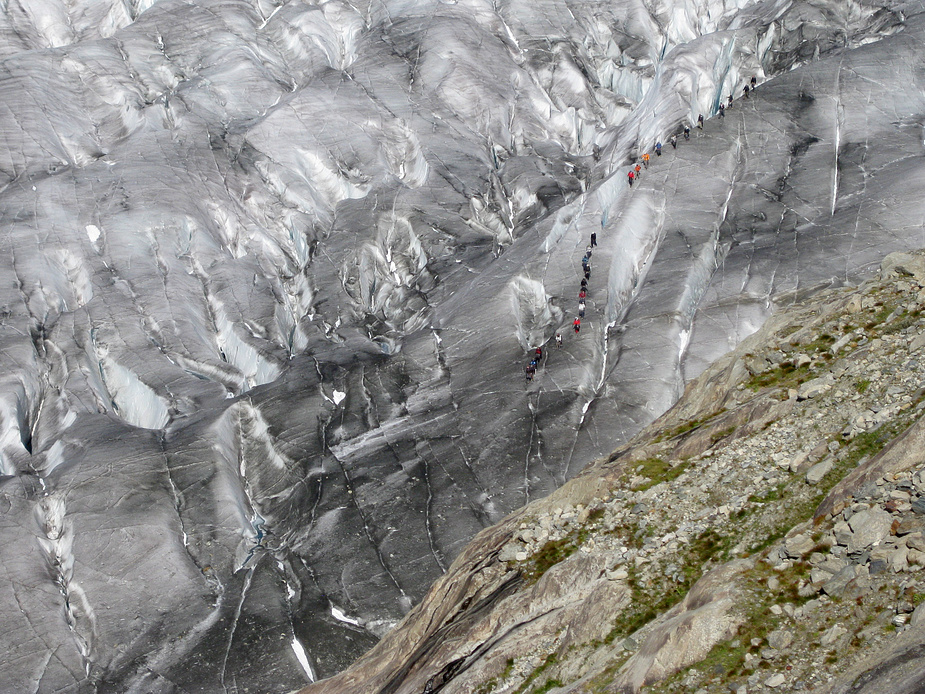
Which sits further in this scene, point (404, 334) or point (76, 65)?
point (76, 65)

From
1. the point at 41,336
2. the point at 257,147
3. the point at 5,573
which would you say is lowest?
the point at 5,573

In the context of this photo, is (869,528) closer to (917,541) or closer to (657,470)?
(917,541)

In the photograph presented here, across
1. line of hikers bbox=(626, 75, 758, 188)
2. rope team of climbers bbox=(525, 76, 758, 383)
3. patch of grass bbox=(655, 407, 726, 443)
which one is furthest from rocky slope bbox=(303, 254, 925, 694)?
line of hikers bbox=(626, 75, 758, 188)

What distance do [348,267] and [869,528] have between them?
173 feet

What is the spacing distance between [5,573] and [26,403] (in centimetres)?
1227

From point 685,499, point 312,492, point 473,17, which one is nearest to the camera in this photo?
point 685,499

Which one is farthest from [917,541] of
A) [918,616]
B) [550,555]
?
[550,555]

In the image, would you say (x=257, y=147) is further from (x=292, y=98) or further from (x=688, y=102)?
(x=688, y=102)

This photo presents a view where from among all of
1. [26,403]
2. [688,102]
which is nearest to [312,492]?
[26,403]

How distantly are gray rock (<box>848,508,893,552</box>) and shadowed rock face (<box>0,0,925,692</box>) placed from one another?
1149 inches

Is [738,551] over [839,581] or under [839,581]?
under

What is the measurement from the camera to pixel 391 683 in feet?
88.6

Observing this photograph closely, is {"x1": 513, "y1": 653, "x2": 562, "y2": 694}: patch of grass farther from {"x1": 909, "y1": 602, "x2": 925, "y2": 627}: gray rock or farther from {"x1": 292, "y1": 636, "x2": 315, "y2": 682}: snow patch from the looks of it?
{"x1": 292, "y1": 636, "x2": 315, "y2": 682}: snow patch

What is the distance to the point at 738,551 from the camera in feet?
68.5
